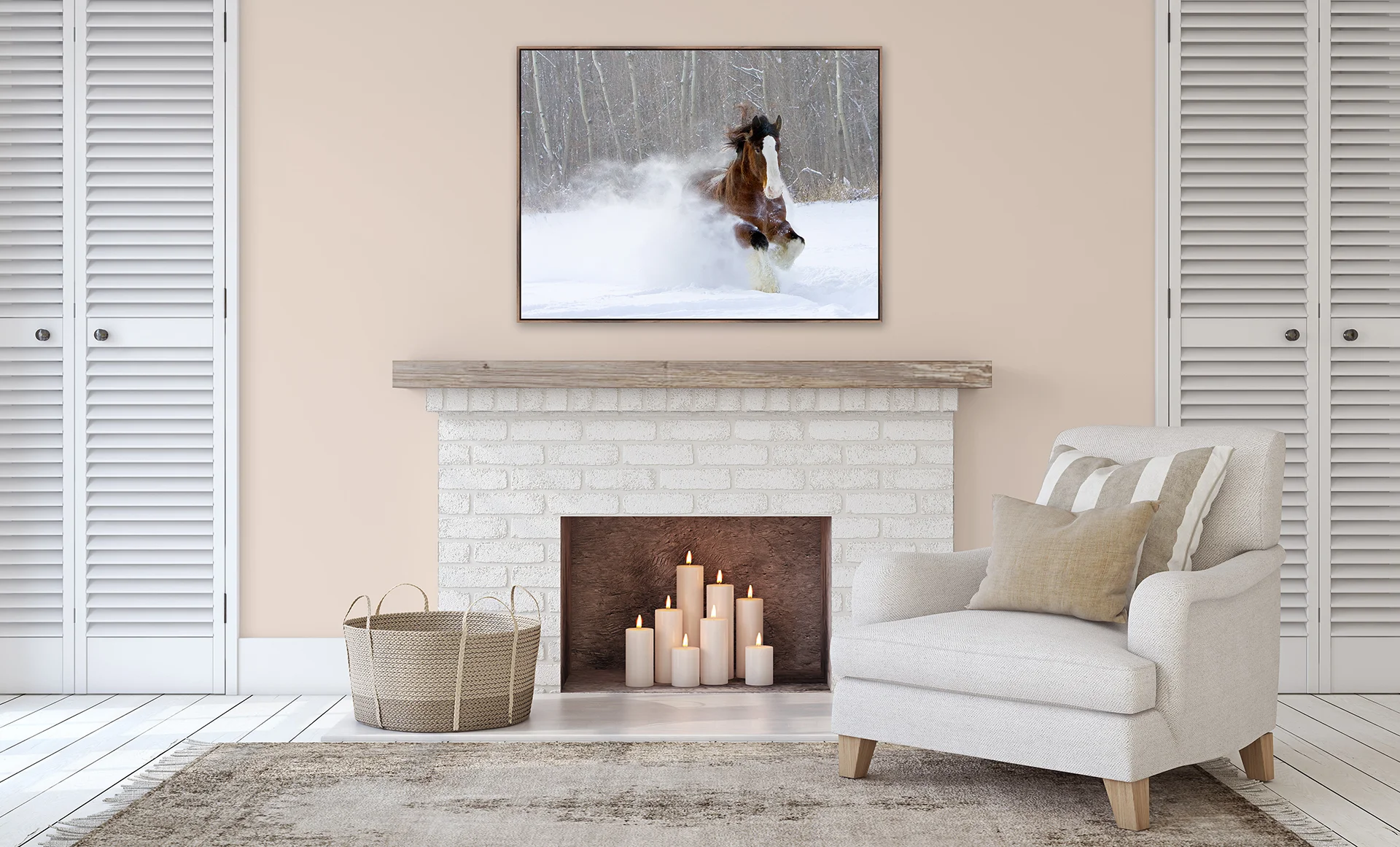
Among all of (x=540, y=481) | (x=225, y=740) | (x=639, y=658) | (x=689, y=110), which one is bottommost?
(x=225, y=740)

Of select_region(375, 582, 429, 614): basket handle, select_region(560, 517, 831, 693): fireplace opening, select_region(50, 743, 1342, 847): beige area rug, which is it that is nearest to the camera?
select_region(50, 743, 1342, 847): beige area rug

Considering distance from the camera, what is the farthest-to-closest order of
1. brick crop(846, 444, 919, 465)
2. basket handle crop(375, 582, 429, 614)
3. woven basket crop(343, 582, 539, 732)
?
brick crop(846, 444, 919, 465)
basket handle crop(375, 582, 429, 614)
woven basket crop(343, 582, 539, 732)

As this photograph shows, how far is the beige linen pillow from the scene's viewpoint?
8.45 feet

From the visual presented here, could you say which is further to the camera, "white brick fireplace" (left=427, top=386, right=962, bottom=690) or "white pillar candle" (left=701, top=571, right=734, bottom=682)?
"white pillar candle" (left=701, top=571, right=734, bottom=682)

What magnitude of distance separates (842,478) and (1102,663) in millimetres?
1414

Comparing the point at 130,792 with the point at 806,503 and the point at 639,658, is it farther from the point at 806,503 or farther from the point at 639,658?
the point at 806,503

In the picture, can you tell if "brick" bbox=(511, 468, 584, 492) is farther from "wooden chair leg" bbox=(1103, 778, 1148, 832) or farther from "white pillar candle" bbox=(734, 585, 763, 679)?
"wooden chair leg" bbox=(1103, 778, 1148, 832)

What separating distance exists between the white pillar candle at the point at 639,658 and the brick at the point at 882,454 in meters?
0.87

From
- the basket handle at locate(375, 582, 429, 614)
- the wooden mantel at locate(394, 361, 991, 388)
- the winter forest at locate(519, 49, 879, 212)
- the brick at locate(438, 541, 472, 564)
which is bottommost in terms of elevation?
the basket handle at locate(375, 582, 429, 614)

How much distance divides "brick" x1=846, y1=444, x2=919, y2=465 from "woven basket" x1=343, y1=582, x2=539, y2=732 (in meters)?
1.15

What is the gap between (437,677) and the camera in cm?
309

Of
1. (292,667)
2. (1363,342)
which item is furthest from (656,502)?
(1363,342)

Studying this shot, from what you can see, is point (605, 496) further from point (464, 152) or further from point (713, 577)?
point (464, 152)

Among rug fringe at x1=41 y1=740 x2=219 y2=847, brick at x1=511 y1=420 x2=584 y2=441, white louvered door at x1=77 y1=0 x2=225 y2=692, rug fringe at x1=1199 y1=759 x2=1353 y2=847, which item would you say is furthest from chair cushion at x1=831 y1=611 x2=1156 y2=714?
white louvered door at x1=77 y1=0 x2=225 y2=692
